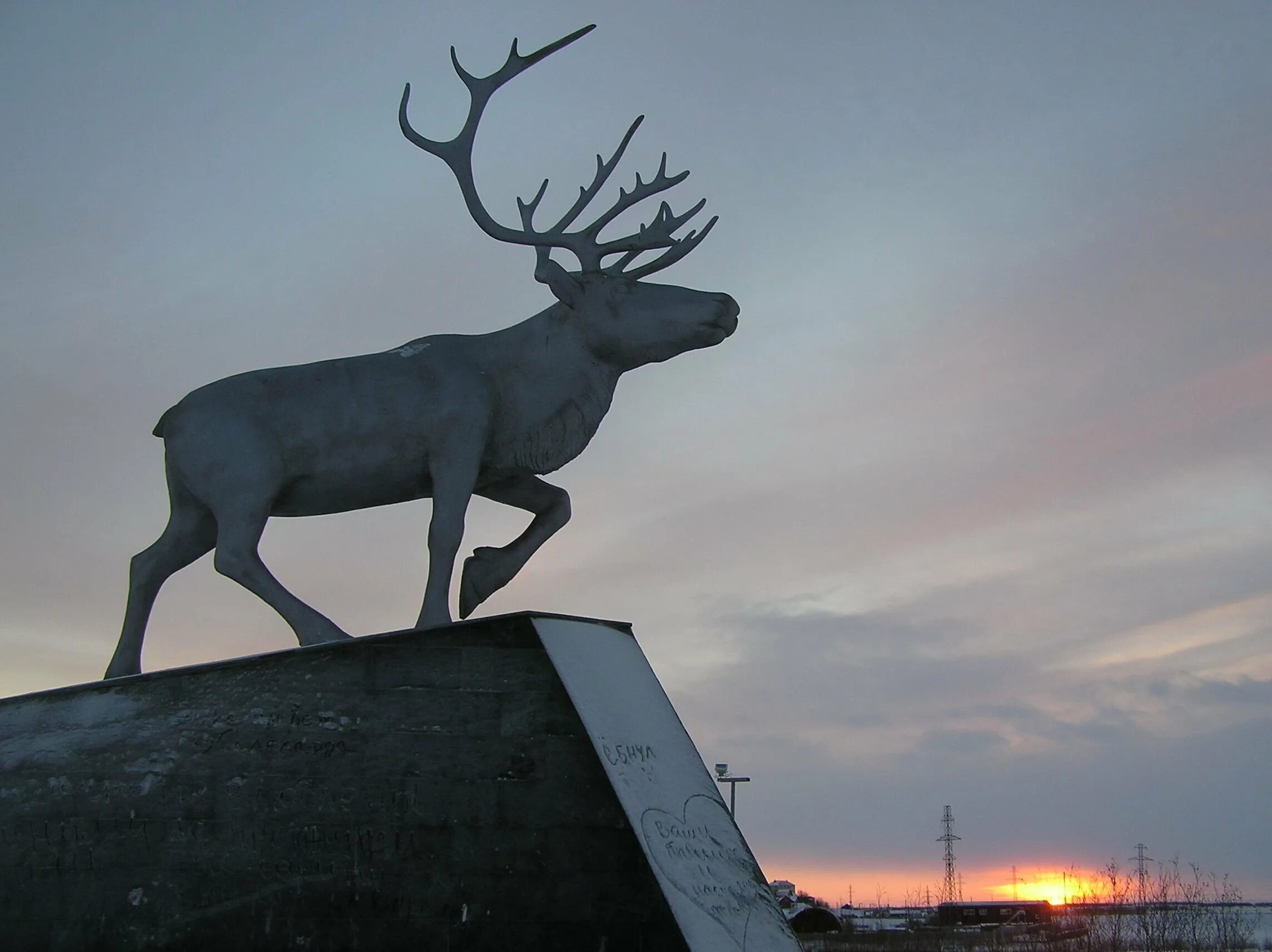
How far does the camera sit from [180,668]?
6949 millimetres

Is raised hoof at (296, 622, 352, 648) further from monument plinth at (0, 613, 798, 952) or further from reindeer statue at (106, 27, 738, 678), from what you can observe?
monument plinth at (0, 613, 798, 952)

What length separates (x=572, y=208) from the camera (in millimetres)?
8734

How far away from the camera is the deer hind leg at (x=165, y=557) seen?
8.36m

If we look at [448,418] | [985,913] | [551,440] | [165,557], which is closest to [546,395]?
[551,440]

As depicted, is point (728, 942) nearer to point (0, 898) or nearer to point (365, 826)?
point (365, 826)

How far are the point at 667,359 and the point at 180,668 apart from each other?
347 centimetres

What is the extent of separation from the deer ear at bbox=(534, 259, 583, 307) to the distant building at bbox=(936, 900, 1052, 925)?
40912 mm

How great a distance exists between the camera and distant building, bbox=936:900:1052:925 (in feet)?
152

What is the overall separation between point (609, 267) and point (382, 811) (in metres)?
3.72

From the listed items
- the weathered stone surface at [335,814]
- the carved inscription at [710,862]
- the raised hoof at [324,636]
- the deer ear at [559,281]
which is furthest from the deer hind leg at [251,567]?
the carved inscription at [710,862]

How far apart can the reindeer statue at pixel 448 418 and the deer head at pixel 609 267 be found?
0.04 feet

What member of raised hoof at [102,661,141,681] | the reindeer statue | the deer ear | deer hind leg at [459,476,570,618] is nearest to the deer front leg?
the reindeer statue

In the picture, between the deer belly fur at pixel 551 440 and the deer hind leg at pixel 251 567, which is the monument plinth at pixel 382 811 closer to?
the deer hind leg at pixel 251 567

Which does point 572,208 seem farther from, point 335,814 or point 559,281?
point 335,814
